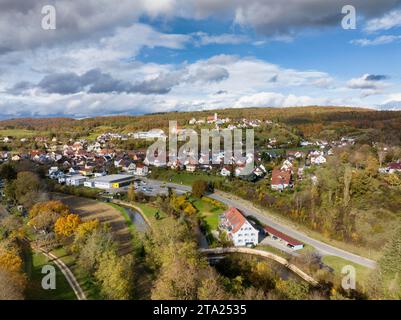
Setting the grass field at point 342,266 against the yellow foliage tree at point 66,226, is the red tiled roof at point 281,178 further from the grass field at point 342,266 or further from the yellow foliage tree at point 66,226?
the yellow foliage tree at point 66,226

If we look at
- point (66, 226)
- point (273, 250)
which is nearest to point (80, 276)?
point (66, 226)

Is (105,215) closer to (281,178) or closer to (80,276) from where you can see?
(80,276)

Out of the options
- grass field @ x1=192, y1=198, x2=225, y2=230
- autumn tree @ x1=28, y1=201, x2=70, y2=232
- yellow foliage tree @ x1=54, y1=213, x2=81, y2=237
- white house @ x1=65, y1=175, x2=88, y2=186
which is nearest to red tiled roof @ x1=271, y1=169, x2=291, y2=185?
grass field @ x1=192, y1=198, x2=225, y2=230

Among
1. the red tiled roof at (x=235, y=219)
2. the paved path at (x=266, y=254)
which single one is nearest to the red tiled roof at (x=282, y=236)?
the paved path at (x=266, y=254)

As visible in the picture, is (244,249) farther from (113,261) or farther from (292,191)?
(292,191)

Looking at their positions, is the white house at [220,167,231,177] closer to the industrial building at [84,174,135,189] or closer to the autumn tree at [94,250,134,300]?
the industrial building at [84,174,135,189]

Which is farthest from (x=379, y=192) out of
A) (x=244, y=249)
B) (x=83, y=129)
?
(x=83, y=129)
